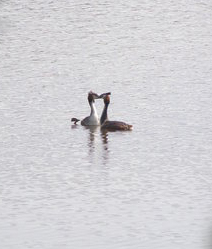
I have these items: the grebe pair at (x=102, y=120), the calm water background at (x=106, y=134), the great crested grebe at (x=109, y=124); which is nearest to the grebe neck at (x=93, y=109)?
the grebe pair at (x=102, y=120)

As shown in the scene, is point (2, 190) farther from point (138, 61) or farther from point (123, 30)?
point (123, 30)

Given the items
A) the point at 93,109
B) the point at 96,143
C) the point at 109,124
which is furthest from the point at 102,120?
the point at 96,143

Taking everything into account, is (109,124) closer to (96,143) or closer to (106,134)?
(106,134)

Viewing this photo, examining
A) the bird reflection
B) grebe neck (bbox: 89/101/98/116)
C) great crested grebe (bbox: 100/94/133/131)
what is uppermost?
grebe neck (bbox: 89/101/98/116)

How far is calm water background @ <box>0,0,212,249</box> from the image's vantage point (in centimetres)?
1980

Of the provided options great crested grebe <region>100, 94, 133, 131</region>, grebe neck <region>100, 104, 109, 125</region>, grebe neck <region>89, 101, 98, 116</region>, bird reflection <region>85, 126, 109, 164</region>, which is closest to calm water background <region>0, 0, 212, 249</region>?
bird reflection <region>85, 126, 109, 164</region>

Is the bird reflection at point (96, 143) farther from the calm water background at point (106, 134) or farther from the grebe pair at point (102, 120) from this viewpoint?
the grebe pair at point (102, 120)

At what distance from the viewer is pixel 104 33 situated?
4509 cm

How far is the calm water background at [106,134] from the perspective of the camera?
779 inches

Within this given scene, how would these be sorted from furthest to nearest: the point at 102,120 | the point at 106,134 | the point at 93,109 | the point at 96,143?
1. the point at 93,109
2. the point at 102,120
3. the point at 106,134
4. the point at 96,143

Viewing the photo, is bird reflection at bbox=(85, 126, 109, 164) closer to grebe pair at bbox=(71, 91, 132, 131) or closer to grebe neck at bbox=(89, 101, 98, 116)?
grebe pair at bbox=(71, 91, 132, 131)

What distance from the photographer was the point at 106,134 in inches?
1149

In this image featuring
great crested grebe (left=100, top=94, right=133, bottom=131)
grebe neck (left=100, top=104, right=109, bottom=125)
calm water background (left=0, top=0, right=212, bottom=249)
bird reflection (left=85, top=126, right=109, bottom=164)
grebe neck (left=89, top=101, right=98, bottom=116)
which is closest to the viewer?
calm water background (left=0, top=0, right=212, bottom=249)

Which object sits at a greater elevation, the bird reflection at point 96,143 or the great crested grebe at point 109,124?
the great crested grebe at point 109,124
